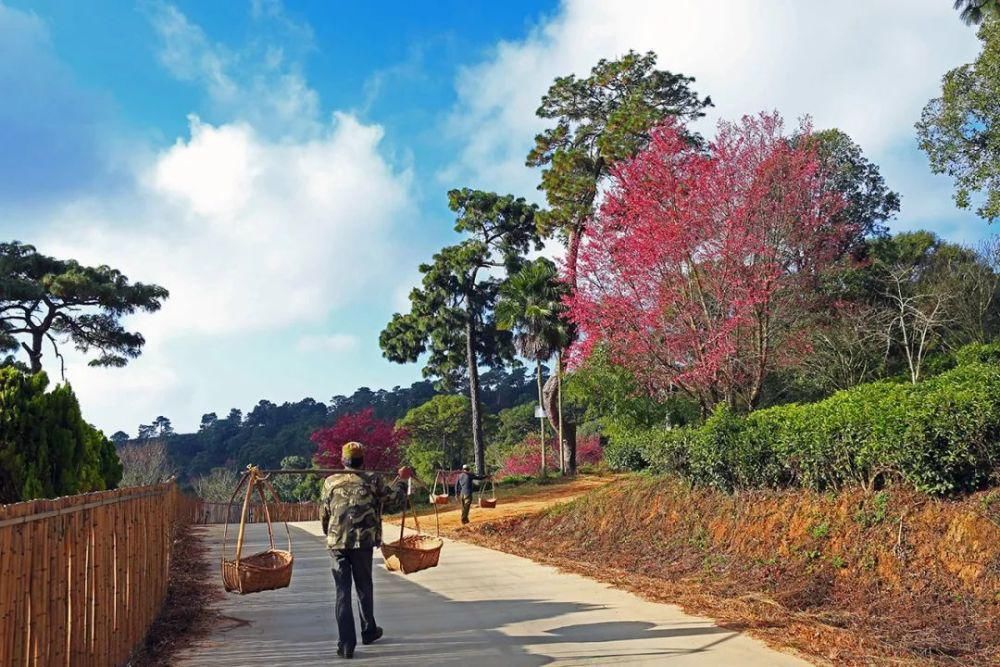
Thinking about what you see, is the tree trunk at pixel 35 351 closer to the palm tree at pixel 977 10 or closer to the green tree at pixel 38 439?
the green tree at pixel 38 439

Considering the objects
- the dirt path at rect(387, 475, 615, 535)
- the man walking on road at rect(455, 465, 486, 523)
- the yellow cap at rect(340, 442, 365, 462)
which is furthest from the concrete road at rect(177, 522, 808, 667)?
the dirt path at rect(387, 475, 615, 535)

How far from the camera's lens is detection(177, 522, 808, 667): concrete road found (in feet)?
20.2

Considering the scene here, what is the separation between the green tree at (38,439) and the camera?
8.90 metres

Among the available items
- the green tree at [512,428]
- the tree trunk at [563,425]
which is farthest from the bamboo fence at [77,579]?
the green tree at [512,428]

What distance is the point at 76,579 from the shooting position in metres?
5.08

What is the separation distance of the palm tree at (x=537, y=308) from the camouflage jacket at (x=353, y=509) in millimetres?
21388

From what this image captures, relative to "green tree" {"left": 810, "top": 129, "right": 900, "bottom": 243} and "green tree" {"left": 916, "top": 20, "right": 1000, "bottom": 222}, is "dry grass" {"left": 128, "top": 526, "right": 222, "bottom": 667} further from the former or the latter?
"green tree" {"left": 810, "top": 129, "right": 900, "bottom": 243}

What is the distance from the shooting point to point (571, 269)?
19.1 m

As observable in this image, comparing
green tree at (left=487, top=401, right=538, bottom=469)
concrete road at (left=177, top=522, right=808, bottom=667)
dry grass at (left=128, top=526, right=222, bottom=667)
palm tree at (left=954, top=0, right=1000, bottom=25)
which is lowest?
concrete road at (left=177, top=522, right=808, bottom=667)

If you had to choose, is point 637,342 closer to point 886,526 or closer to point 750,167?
point 750,167

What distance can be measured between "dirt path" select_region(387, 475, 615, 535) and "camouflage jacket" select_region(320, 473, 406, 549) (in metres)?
12.5

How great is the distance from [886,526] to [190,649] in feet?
23.0

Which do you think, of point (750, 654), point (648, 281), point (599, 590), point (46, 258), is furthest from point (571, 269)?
point (46, 258)

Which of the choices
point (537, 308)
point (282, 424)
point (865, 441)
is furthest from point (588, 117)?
point (282, 424)
